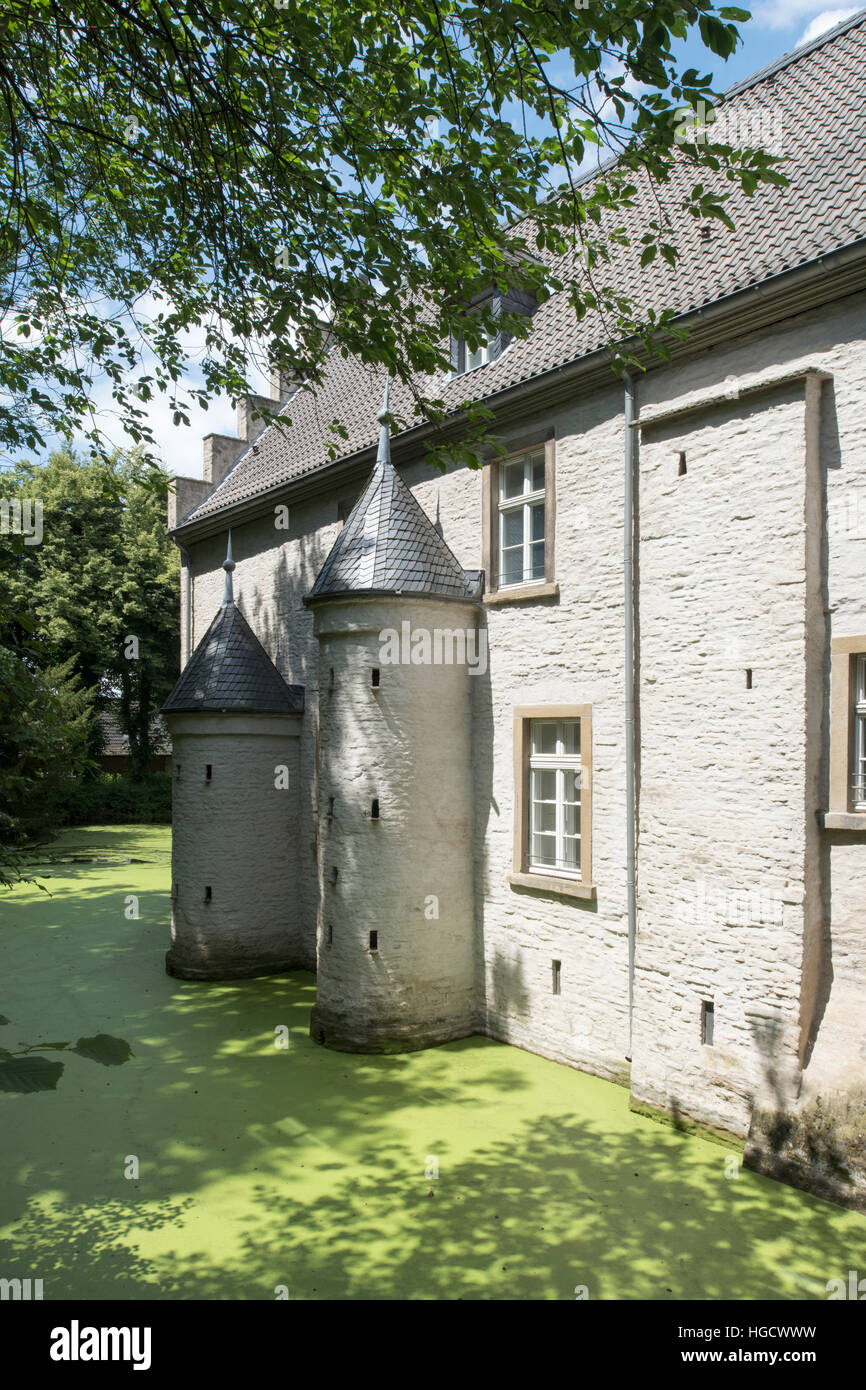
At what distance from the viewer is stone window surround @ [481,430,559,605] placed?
9844mm

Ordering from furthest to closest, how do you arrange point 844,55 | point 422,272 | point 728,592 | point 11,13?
point 844,55 → point 728,592 → point 422,272 → point 11,13

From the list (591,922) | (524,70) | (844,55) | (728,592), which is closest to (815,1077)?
(591,922)

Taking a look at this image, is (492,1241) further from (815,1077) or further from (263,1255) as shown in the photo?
(815,1077)

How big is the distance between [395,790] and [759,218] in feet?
21.9

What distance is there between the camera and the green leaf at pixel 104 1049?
2223mm

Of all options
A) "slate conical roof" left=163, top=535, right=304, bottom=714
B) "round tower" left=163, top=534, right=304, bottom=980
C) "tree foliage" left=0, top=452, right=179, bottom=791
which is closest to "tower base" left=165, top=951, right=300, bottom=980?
"round tower" left=163, top=534, right=304, bottom=980

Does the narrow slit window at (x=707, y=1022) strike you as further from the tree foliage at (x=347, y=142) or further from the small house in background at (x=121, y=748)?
the small house in background at (x=121, y=748)

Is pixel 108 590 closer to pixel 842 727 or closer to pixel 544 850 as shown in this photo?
pixel 544 850

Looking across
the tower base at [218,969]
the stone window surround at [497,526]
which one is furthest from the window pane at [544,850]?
the tower base at [218,969]

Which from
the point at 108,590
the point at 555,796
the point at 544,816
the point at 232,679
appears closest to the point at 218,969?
the point at 232,679

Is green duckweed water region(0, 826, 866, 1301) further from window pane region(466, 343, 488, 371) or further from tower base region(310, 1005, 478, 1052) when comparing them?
window pane region(466, 343, 488, 371)

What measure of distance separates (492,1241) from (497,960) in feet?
14.0

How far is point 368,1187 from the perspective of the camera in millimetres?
7016
